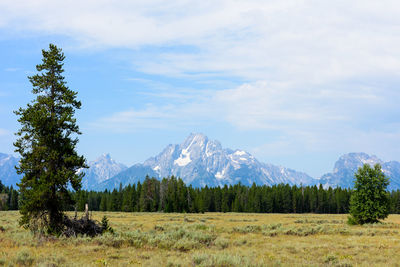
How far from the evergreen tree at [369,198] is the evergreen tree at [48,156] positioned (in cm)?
3258

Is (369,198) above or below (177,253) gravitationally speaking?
above

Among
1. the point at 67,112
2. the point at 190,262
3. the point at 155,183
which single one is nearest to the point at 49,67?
the point at 67,112

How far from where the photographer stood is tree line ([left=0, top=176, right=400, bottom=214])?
4439 inches

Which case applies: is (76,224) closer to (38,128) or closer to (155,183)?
(38,128)

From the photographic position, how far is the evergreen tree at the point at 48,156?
2188cm

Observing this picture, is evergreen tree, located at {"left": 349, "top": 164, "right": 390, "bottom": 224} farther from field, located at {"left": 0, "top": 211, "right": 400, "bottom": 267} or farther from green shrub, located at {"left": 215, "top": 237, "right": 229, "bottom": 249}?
green shrub, located at {"left": 215, "top": 237, "right": 229, "bottom": 249}

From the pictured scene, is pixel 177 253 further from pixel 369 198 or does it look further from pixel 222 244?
pixel 369 198

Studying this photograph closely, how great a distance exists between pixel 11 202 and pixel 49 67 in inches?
4863

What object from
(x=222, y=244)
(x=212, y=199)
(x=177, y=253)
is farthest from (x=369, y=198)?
(x=212, y=199)

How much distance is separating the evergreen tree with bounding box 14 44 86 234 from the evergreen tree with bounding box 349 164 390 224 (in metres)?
32.6

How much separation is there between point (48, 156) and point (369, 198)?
35.1 meters

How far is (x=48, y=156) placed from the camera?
2216 cm

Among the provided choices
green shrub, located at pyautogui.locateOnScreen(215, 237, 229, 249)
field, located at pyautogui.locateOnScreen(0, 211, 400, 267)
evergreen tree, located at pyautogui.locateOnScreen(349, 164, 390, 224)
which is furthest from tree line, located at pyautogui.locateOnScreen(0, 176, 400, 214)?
field, located at pyautogui.locateOnScreen(0, 211, 400, 267)

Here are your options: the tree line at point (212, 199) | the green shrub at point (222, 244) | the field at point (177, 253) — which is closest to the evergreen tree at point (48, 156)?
the field at point (177, 253)
